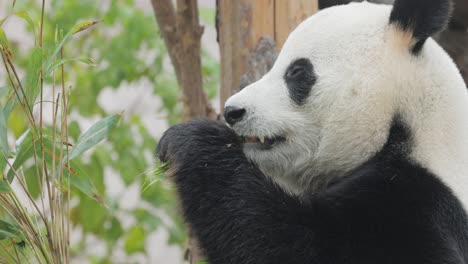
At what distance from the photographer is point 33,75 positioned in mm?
2066

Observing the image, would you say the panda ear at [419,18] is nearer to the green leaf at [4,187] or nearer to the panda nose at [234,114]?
the panda nose at [234,114]

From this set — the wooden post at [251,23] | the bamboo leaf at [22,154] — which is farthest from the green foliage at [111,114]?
the bamboo leaf at [22,154]

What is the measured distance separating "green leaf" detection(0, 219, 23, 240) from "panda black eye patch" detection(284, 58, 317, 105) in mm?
873

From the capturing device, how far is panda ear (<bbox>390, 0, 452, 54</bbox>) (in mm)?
2059

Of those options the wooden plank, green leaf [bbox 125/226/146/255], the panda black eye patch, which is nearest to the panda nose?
the panda black eye patch

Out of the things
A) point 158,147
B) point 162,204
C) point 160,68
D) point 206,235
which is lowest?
point 162,204

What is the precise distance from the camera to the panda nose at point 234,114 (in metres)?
2.11

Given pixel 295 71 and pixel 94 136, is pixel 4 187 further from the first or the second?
pixel 295 71

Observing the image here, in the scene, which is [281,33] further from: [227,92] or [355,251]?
[355,251]

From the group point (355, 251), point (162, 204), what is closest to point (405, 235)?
point (355, 251)

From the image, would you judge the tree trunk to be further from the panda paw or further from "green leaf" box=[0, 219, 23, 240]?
"green leaf" box=[0, 219, 23, 240]

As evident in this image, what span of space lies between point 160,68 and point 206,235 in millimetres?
2286

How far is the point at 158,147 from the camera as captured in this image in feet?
7.42

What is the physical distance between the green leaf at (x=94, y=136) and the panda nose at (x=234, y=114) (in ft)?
1.09
